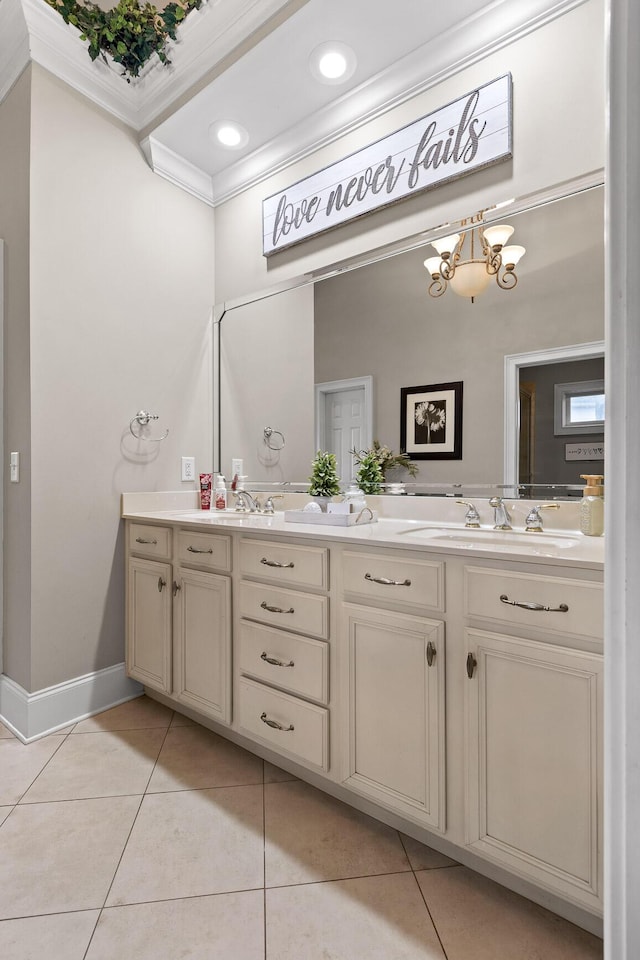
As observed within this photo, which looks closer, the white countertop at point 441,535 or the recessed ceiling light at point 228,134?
the white countertop at point 441,535

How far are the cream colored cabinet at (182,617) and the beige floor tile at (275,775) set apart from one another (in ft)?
0.73

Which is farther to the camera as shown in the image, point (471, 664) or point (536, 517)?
point (536, 517)

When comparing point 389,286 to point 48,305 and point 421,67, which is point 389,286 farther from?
point 48,305

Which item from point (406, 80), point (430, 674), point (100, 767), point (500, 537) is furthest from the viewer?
point (406, 80)

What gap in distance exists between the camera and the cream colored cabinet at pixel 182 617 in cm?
177

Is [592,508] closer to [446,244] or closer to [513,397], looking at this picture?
[513,397]

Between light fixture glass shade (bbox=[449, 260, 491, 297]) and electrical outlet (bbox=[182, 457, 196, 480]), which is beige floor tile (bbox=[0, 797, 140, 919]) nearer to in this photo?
electrical outlet (bbox=[182, 457, 196, 480])

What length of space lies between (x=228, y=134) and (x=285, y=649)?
232 centimetres

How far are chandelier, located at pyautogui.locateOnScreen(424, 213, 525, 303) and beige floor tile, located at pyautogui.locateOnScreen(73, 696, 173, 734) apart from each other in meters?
2.07

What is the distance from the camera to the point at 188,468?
255 cm

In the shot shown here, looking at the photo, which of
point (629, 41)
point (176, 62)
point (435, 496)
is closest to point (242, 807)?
point (435, 496)

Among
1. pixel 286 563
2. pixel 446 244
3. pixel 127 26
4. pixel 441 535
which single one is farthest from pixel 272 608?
pixel 127 26

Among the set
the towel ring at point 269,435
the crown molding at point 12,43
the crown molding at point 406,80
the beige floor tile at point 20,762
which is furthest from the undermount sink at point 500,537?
the crown molding at point 12,43

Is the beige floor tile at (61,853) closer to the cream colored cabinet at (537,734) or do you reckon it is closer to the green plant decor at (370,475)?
the cream colored cabinet at (537,734)
